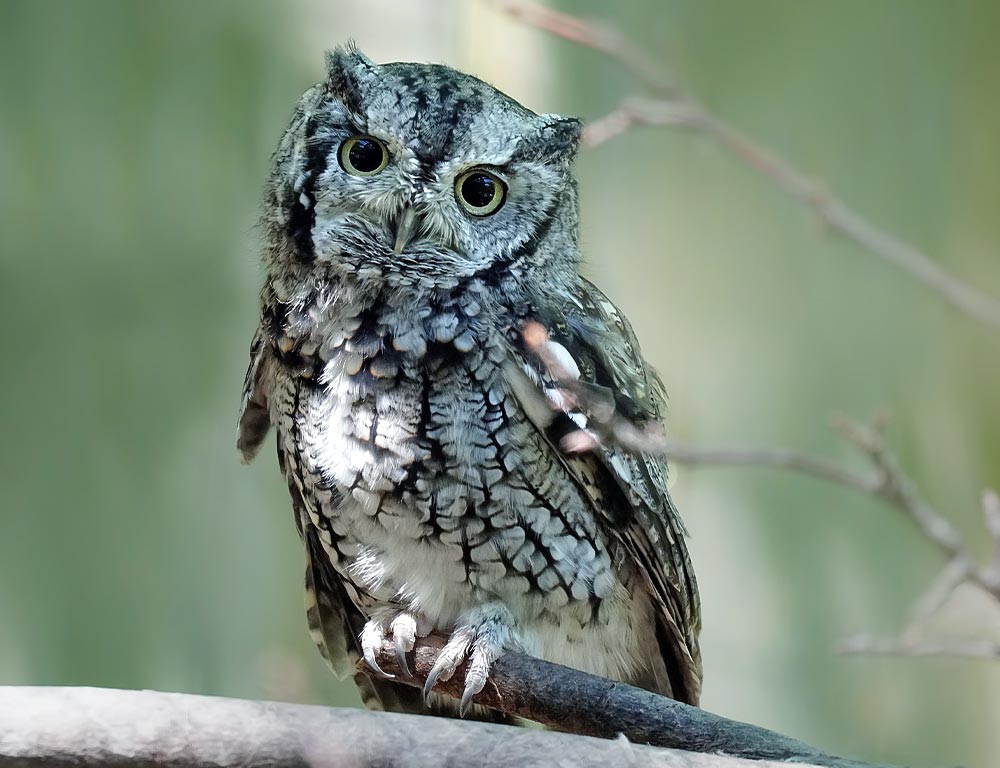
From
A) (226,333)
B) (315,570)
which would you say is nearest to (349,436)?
(315,570)

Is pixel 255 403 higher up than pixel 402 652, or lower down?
higher up

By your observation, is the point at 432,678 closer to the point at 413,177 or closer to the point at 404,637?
the point at 404,637

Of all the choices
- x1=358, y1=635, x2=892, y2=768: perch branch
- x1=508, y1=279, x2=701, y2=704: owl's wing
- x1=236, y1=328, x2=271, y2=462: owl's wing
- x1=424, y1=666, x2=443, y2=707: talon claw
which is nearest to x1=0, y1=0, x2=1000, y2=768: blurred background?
x1=508, y1=279, x2=701, y2=704: owl's wing

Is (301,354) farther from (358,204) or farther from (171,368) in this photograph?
(171,368)

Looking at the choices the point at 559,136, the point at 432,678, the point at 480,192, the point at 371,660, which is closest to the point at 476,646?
the point at 432,678

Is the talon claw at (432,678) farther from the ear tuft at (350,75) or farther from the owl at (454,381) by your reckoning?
the ear tuft at (350,75)
